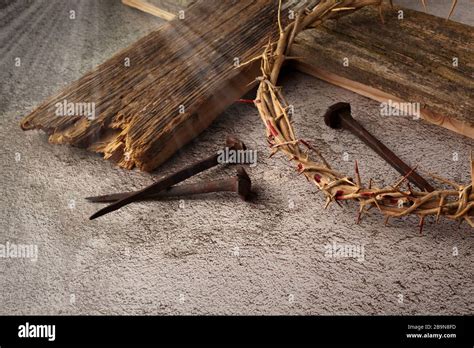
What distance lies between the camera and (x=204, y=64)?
1.73m

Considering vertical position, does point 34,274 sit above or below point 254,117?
below

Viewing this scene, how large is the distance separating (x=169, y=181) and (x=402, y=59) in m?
0.63

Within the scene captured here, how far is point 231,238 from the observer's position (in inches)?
55.9

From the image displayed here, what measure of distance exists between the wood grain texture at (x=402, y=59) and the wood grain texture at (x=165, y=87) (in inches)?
5.8

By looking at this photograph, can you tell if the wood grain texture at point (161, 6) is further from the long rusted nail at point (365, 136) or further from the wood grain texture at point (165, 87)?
the long rusted nail at point (365, 136)

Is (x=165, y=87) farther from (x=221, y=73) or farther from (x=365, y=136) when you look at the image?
(x=365, y=136)

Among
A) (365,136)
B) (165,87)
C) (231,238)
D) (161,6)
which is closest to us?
(231,238)

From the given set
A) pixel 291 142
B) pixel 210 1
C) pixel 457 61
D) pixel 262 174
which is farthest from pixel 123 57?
pixel 457 61

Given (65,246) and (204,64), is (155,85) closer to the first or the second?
(204,64)

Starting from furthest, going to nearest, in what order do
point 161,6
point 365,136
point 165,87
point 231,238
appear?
point 161,6, point 165,87, point 365,136, point 231,238

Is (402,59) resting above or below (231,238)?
above

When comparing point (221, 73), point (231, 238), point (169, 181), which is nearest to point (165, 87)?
point (221, 73)
